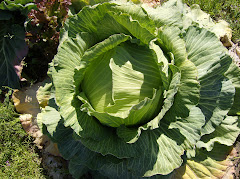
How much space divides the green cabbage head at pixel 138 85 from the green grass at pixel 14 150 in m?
1.39

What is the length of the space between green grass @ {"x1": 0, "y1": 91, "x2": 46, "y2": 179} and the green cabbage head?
1391mm

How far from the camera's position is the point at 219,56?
7.47 ft

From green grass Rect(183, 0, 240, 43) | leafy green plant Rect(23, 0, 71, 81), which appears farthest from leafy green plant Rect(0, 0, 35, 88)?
green grass Rect(183, 0, 240, 43)

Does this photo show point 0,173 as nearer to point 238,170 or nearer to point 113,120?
point 113,120

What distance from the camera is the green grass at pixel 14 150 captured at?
3461 millimetres

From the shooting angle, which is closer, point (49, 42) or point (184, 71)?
point (184, 71)

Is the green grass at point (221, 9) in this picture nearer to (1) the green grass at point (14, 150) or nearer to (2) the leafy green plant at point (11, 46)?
(2) the leafy green plant at point (11, 46)

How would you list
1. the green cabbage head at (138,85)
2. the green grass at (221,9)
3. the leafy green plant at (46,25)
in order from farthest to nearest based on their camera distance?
the green grass at (221,9), the leafy green plant at (46,25), the green cabbage head at (138,85)

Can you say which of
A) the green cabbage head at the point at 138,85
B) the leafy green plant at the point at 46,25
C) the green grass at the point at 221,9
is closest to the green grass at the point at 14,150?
the leafy green plant at the point at 46,25

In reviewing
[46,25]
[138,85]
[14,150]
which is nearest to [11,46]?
[46,25]

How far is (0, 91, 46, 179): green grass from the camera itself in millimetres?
3461

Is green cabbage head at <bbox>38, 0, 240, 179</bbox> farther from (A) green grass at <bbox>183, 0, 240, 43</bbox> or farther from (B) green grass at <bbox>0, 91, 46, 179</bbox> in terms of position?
(A) green grass at <bbox>183, 0, 240, 43</bbox>

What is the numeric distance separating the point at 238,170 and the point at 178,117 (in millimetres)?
1685

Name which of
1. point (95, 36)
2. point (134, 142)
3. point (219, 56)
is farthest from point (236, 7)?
point (134, 142)
